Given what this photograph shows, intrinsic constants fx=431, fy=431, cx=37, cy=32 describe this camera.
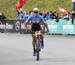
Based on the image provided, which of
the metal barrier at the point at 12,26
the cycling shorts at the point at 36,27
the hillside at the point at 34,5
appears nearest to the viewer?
the cycling shorts at the point at 36,27

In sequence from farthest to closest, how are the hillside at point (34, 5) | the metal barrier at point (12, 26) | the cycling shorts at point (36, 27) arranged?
the hillside at point (34, 5)
the metal barrier at point (12, 26)
the cycling shorts at point (36, 27)

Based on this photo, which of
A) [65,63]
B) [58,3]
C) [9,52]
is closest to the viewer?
[65,63]

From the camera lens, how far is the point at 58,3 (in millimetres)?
50156

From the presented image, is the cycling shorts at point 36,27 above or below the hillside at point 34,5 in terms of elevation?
below

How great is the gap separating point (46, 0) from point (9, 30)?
Result: 18035mm

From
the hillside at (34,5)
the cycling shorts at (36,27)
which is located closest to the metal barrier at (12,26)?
the hillside at (34,5)

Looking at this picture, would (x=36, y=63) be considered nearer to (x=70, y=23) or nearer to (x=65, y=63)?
(x=65, y=63)

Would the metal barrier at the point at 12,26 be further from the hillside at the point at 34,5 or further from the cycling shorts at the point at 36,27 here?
the cycling shorts at the point at 36,27

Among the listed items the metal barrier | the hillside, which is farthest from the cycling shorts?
the hillside

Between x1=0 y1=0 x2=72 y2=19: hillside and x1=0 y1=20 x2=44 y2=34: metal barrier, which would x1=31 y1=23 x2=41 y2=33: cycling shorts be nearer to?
x1=0 y1=20 x2=44 y2=34: metal barrier

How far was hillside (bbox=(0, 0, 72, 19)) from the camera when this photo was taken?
164 ft

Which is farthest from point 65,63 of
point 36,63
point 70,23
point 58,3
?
point 58,3

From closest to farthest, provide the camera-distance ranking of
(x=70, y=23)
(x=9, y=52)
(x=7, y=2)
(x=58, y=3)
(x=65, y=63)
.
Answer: (x=65, y=63) < (x=9, y=52) < (x=70, y=23) < (x=58, y=3) < (x=7, y=2)

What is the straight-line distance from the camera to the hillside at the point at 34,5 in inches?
1964
